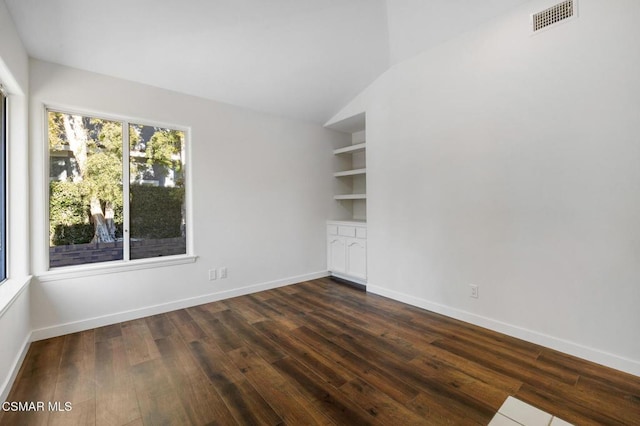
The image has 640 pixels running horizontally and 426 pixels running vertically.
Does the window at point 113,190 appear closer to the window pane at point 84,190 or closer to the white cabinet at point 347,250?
the window pane at point 84,190

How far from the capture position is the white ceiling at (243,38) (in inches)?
87.0

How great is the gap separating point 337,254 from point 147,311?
255 centimetres

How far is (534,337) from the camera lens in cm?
237

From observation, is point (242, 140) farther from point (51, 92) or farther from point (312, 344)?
point (312, 344)

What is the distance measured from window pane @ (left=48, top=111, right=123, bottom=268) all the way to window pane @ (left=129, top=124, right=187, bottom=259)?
0.44ft

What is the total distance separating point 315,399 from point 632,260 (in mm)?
2335

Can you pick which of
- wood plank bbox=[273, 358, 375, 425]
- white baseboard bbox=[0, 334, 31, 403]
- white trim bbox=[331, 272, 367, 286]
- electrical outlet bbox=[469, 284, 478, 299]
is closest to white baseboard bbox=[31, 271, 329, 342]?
white baseboard bbox=[0, 334, 31, 403]

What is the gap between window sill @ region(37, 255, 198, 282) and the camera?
253 cm

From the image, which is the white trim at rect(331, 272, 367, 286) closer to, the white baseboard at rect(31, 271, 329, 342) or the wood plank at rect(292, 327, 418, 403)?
the white baseboard at rect(31, 271, 329, 342)

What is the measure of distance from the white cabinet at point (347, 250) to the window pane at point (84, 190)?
2741 mm

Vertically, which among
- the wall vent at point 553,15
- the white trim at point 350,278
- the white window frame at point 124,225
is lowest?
the white trim at point 350,278

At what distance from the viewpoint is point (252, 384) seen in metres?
1.87

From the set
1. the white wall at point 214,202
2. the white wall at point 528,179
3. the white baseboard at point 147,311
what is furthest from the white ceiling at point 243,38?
the white baseboard at point 147,311

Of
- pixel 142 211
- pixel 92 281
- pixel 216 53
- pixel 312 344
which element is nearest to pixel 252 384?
pixel 312 344
